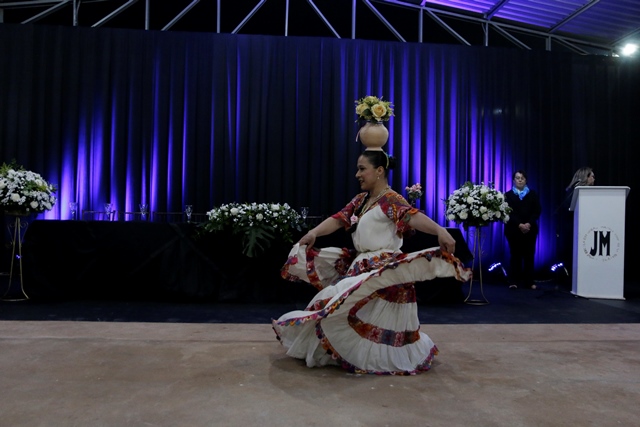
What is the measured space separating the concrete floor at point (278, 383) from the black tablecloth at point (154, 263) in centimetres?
155

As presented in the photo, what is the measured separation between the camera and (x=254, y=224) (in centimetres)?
549

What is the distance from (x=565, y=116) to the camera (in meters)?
9.40

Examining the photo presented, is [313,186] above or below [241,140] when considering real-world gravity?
below

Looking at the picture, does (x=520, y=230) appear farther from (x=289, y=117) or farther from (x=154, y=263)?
(x=154, y=263)

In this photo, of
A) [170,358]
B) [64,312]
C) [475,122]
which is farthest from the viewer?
[475,122]

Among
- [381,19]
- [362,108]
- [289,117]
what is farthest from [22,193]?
[381,19]

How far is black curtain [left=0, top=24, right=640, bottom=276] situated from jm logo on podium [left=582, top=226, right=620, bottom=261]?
257cm

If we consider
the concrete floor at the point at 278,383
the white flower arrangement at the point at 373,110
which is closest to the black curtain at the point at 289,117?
the concrete floor at the point at 278,383

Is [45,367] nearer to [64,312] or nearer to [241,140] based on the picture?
[64,312]

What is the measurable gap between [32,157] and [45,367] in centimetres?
648

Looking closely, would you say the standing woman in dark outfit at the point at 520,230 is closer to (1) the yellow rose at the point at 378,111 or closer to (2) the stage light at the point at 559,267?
(2) the stage light at the point at 559,267

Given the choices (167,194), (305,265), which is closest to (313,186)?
(167,194)

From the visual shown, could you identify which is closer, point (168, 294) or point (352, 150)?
point (168, 294)

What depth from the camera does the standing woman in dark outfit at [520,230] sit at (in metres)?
7.66
